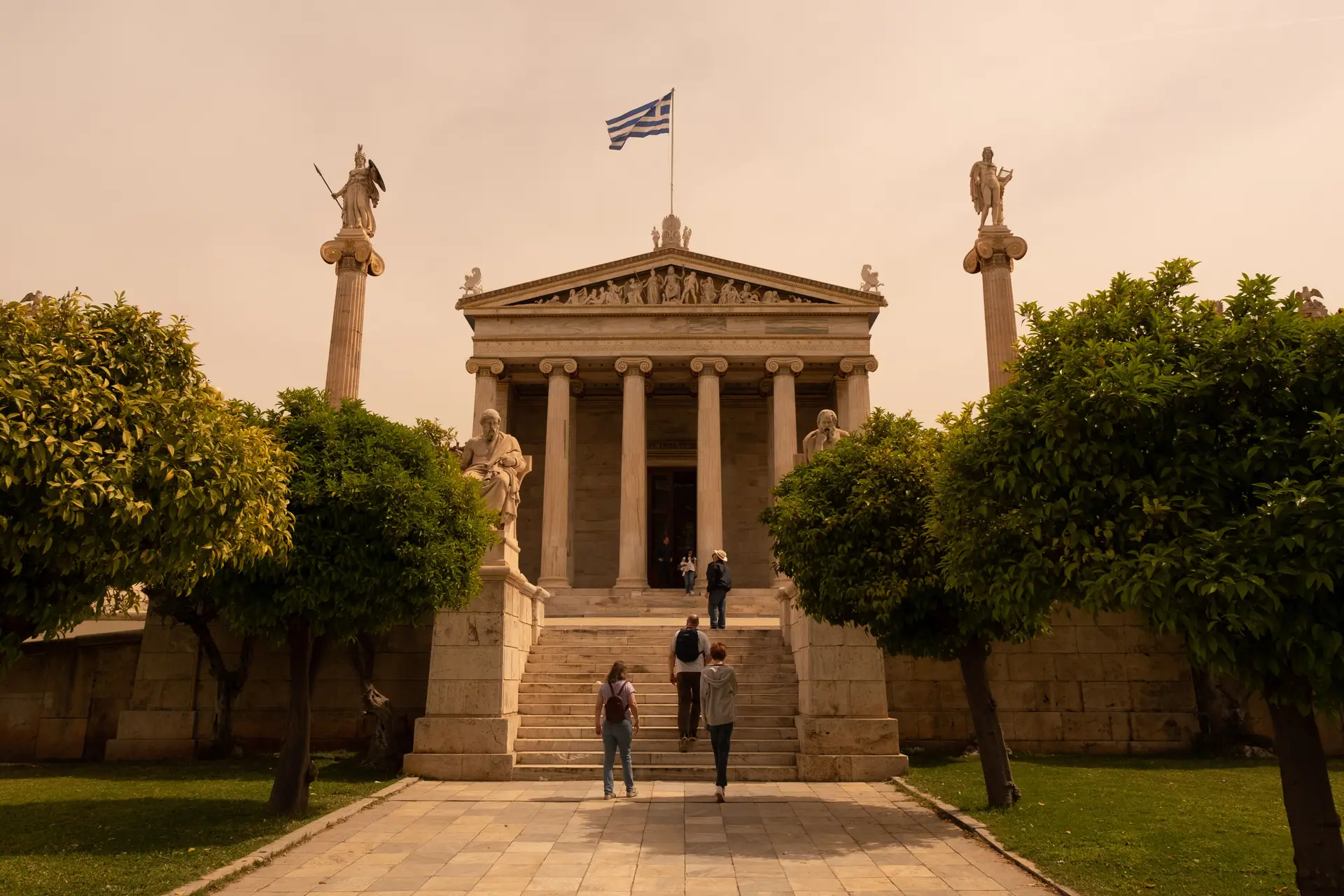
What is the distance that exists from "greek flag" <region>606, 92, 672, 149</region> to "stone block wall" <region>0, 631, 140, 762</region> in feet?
74.6

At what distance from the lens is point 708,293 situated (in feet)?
115

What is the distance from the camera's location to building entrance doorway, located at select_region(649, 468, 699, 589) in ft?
121

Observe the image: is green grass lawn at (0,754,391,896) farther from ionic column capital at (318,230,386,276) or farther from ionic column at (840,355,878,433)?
ionic column at (840,355,878,433)

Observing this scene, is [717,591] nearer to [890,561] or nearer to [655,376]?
[890,561]

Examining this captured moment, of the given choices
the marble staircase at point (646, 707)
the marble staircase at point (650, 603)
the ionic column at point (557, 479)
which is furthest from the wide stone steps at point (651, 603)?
the marble staircase at point (646, 707)

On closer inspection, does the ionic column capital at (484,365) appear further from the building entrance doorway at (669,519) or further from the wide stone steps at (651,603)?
the wide stone steps at (651,603)

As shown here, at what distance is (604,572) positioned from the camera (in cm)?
3659

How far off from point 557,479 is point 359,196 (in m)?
10.8

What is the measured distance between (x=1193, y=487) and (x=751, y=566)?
29.2 metres

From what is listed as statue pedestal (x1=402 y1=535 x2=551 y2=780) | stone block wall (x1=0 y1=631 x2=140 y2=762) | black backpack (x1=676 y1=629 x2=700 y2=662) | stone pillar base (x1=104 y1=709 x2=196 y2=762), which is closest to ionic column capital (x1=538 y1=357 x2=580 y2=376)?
stone block wall (x1=0 y1=631 x2=140 y2=762)

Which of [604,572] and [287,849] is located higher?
[604,572]

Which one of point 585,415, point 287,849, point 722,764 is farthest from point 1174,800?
point 585,415

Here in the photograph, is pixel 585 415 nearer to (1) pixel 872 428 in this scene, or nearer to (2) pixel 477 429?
(2) pixel 477 429

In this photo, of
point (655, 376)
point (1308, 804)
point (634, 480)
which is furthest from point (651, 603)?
point (1308, 804)
